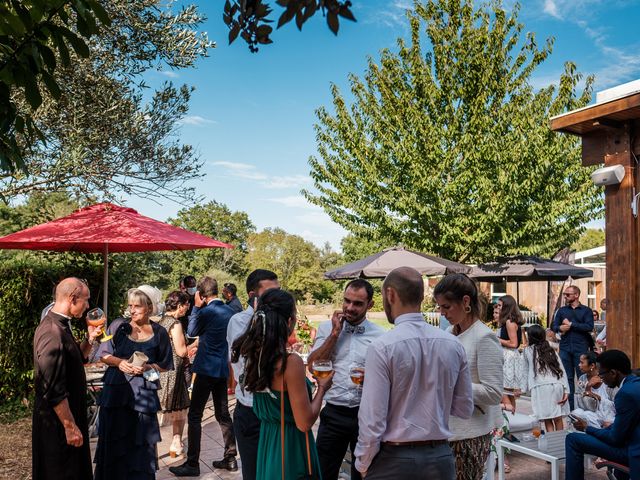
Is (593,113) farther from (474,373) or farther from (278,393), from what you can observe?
(278,393)

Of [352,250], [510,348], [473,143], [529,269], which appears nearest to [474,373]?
[510,348]

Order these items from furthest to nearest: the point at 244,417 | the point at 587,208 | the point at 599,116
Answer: the point at 587,208, the point at 599,116, the point at 244,417

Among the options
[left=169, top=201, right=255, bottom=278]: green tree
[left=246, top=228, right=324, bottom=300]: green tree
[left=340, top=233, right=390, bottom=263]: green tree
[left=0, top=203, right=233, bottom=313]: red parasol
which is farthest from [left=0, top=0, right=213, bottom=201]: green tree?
[left=169, top=201, right=255, bottom=278]: green tree

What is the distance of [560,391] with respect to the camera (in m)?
5.70

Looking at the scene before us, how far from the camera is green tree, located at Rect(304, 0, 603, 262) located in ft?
53.8

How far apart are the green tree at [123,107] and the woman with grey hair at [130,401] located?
2.98 m

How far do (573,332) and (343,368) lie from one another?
5.32m

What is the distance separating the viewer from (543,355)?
580 centimetres

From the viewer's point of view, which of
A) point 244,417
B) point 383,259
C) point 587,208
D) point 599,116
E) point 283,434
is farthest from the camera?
point 587,208

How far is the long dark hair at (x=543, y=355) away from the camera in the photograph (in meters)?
5.76

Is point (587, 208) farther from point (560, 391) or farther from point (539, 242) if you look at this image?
point (560, 391)

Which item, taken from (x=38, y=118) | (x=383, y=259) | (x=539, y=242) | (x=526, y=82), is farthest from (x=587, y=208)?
(x=38, y=118)

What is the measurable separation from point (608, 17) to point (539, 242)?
9.77m

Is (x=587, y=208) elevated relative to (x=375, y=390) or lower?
elevated
